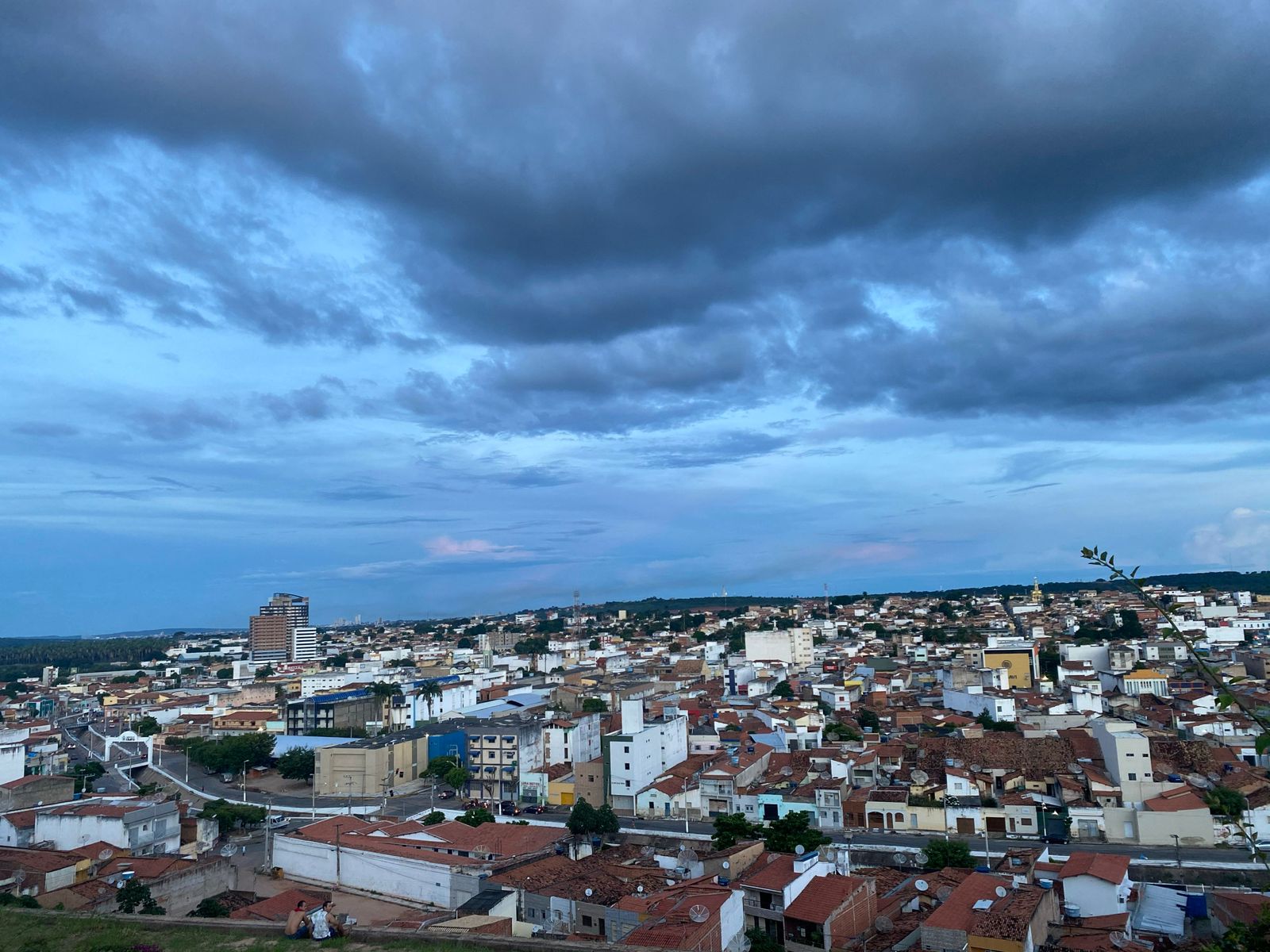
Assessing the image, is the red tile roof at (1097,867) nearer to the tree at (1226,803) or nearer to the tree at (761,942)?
the tree at (761,942)

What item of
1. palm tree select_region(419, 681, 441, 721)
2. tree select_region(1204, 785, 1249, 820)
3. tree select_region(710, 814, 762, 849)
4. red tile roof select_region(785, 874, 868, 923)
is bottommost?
tree select_region(710, 814, 762, 849)

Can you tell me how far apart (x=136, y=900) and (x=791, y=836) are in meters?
12.3

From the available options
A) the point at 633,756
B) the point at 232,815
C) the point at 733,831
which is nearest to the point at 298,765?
the point at 232,815

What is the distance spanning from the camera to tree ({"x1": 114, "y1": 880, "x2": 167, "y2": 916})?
47.4ft

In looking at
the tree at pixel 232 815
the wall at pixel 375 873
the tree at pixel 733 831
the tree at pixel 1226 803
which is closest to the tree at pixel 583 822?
the tree at pixel 733 831

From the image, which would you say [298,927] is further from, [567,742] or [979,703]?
[979,703]

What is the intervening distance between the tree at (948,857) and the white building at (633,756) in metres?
10.1

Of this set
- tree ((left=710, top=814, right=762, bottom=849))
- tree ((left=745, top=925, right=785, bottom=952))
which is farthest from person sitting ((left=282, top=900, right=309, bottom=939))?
tree ((left=710, top=814, right=762, bottom=849))

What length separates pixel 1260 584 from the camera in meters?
111

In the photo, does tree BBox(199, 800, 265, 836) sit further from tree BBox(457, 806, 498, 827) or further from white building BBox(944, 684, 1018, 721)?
white building BBox(944, 684, 1018, 721)

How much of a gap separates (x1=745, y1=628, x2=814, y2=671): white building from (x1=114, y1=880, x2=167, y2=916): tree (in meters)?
47.8

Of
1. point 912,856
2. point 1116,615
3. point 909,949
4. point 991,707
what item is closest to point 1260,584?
point 1116,615

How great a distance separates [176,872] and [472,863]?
17.7ft

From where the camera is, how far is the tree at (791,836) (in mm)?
18703
